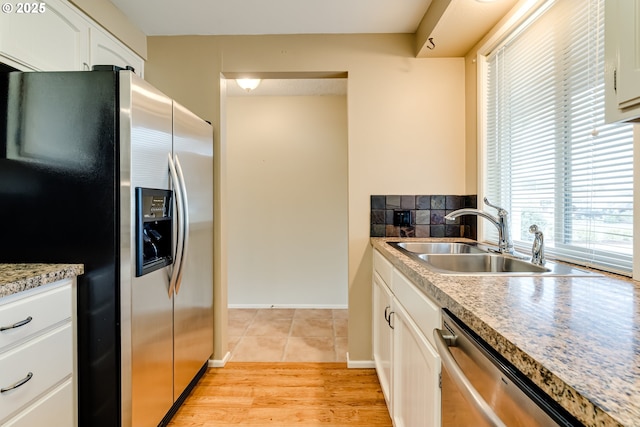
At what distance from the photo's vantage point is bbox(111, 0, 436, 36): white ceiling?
1973 millimetres

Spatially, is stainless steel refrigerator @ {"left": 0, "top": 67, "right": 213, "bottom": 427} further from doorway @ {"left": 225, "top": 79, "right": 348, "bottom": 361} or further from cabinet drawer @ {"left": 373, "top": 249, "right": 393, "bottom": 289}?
doorway @ {"left": 225, "top": 79, "right": 348, "bottom": 361}

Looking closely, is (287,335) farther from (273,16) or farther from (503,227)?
(273,16)

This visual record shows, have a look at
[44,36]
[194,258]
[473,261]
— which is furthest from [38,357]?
[473,261]

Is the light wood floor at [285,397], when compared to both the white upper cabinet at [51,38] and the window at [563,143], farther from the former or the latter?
the white upper cabinet at [51,38]

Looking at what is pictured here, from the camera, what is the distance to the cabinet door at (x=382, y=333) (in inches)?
67.6

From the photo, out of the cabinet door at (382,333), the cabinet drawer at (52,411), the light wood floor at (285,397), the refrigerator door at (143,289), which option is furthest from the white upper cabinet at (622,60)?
the cabinet drawer at (52,411)

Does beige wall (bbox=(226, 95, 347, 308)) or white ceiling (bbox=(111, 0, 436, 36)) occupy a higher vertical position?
white ceiling (bbox=(111, 0, 436, 36))

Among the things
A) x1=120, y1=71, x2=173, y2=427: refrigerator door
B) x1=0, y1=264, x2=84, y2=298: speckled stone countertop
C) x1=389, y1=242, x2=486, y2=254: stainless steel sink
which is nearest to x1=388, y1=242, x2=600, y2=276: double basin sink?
x1=389, y1=242, x2=486, y2=254: stainless steel sink

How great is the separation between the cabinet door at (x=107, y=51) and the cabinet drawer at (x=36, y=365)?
1449 mm

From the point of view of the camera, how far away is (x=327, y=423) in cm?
172

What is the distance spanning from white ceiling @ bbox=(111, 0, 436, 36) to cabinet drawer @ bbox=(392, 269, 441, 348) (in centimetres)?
167

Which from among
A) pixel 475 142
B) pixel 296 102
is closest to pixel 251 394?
pixel 475 142

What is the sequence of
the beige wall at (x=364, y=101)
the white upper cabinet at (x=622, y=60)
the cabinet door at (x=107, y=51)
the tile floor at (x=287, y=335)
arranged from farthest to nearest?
1. the tile floor at (x=287, y=335)
2. the beige wall at (x=364, y=101)
3. the cabinet door at (x=107, y=51)
4. the white upper cabinet at (x=622, y=60)

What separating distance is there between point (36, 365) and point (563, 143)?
7.43 feet
